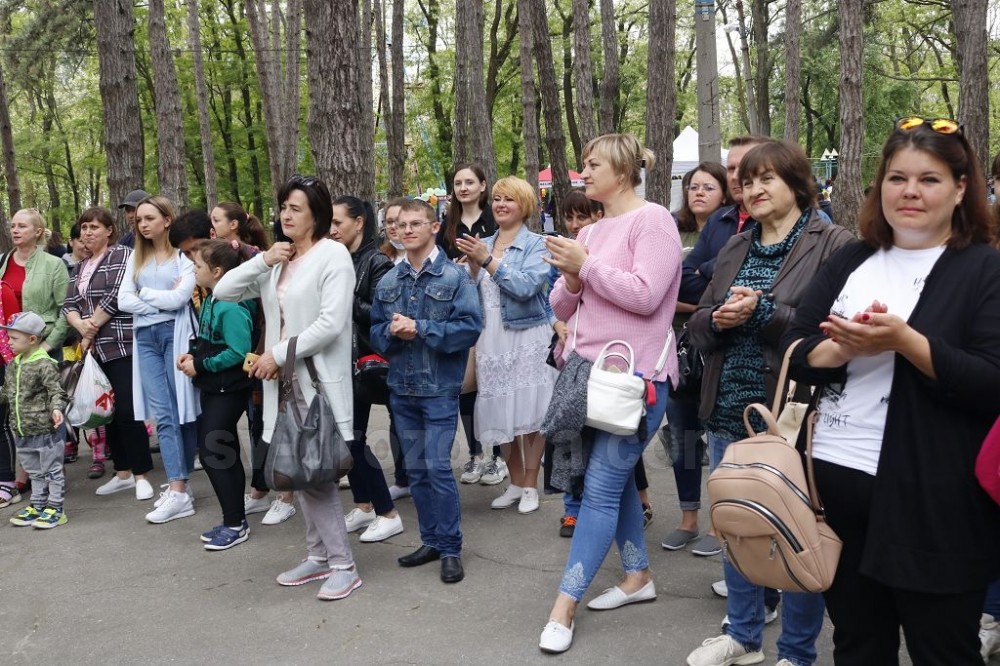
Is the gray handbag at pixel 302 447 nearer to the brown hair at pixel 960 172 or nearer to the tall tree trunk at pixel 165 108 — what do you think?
the brown hair at pixel 960 172

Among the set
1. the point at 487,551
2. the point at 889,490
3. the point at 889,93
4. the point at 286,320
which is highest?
the point at 889,93

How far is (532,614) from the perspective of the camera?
4348mm

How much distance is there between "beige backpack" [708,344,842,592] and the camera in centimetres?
257

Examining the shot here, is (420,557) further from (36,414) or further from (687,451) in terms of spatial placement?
(36,414)

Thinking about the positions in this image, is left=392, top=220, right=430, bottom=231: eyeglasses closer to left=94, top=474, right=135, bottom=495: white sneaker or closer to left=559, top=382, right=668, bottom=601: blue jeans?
left=559, top=382, right=668, bottom=601: blue jeans

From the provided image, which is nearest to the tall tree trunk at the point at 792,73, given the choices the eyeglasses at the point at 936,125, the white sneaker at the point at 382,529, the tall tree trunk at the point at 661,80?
the tall tree trunk at the point at 661,80

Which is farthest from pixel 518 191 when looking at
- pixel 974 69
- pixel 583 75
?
pixel 583 75

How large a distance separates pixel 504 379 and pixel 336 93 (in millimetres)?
2912

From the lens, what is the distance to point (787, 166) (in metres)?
3.61

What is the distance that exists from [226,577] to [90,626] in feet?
2.47

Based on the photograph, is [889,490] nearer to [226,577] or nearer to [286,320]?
[286,320]

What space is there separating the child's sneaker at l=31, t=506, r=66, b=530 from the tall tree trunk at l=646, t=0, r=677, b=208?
732cm

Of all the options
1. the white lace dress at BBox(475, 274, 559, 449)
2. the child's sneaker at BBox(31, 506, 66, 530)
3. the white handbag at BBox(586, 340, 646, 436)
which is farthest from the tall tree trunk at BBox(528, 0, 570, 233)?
the white handbag at BBox(586, 340, 646, 436)

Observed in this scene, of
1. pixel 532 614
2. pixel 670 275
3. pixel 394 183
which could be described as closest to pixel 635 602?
pixel 532 614
